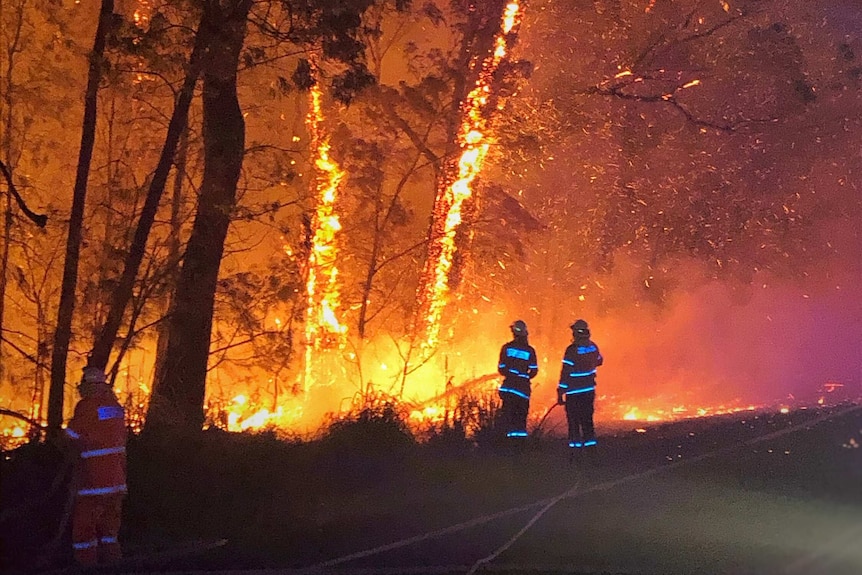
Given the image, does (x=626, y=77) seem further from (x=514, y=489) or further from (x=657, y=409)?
(x=514, y=489)

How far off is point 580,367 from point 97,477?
6305 millimetres

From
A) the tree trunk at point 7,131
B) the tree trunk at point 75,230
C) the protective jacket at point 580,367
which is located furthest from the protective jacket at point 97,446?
Answer: the protective jacket at point 580,367

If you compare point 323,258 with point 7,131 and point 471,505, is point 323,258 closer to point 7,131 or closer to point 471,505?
point 7,131

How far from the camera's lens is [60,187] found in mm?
14867

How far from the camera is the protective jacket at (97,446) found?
23.5ft

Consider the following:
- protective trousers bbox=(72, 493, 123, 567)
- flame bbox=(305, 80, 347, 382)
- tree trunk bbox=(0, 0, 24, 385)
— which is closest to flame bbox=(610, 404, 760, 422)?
flame bbox=(305, 80, 347, 382)

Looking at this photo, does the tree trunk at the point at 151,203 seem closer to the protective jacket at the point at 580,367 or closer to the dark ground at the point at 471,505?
the dark ground at the point at 471,505

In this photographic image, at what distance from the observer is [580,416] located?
11.5 m

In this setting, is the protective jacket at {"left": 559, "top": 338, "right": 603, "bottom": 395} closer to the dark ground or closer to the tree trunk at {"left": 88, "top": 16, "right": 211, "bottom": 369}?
the dark ground

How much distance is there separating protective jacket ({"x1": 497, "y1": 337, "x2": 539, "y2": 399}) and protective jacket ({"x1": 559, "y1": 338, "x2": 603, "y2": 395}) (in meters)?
0.45

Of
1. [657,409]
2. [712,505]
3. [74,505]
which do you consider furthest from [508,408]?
[657,409]

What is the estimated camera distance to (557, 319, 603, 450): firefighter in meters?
11.5

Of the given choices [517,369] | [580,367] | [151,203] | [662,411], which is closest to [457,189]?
[662,411]

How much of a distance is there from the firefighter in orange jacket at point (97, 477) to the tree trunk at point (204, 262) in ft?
12.6
